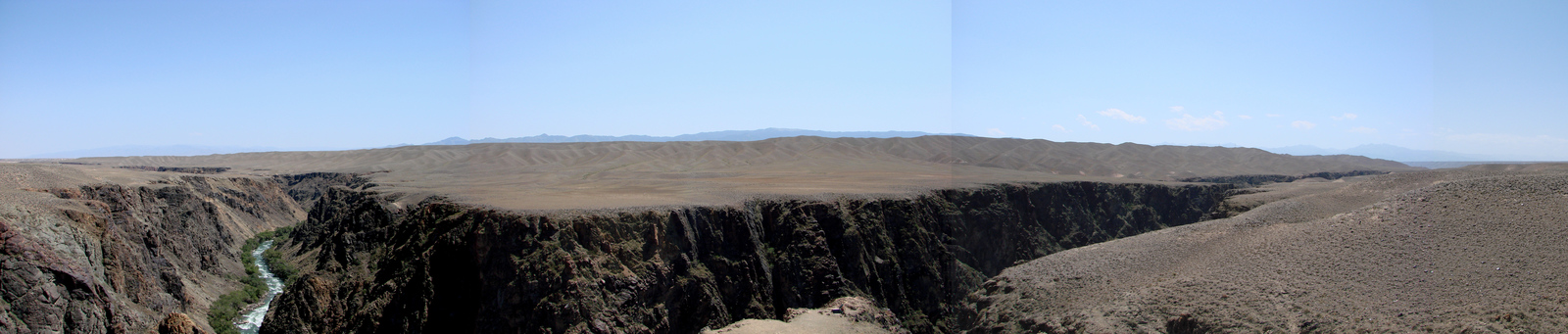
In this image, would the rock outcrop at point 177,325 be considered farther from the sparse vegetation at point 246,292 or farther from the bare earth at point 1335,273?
the bare earth at point 1335,273

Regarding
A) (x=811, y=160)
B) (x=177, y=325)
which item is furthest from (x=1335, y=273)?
(x=811, y=160)

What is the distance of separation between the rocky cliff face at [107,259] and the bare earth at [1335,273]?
107ft

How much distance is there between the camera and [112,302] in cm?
2928

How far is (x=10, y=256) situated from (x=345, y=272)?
37.2ft

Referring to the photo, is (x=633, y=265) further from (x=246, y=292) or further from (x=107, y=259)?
(x=246, y=292)

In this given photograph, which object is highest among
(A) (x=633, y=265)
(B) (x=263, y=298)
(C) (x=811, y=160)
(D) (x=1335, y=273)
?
(C) (x=811, y=160)

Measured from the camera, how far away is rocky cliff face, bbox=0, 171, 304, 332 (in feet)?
87.0

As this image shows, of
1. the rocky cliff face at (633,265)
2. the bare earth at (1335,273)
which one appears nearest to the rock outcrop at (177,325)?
the rocky cliff face at (633,265)

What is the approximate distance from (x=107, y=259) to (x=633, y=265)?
68.9ft

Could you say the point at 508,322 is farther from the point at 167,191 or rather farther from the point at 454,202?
the point at 167,191

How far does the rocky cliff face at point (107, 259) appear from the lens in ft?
87.0

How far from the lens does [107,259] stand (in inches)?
1241

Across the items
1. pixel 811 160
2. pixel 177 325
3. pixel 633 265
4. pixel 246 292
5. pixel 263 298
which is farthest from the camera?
pixel 811 160

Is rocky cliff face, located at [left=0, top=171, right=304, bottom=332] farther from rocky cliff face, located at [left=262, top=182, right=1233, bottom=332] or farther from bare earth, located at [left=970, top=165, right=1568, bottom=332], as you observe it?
bare earth, located at [left=970, top=165, right=1568, bottom=332]
